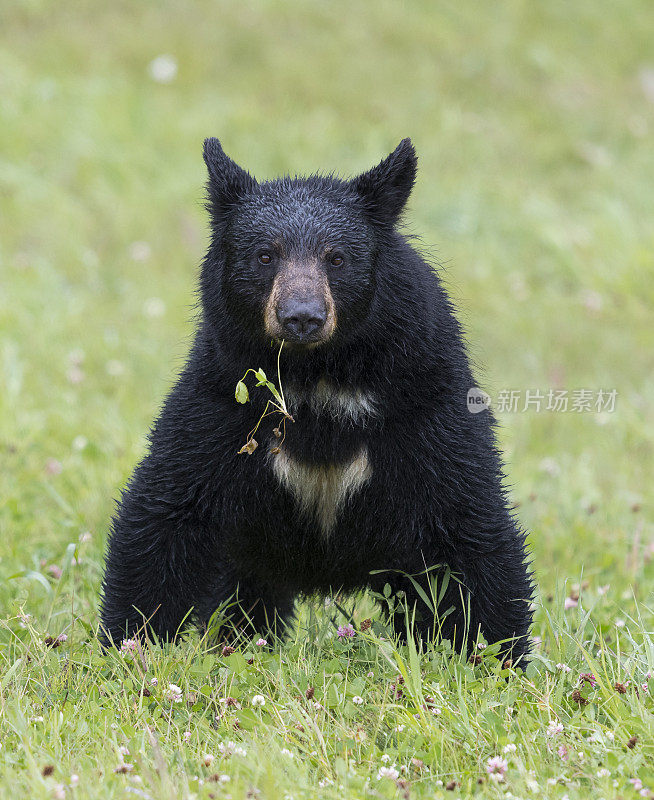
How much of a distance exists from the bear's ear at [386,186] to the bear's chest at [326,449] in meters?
0.61

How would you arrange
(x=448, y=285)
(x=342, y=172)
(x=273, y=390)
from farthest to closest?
(x=342, y=172)
(x=448, y=285)
(x=273, y=390)

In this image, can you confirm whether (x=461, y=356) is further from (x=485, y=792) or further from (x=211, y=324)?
(x=485, y=792)

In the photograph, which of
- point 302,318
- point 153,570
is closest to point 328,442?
point 302,318

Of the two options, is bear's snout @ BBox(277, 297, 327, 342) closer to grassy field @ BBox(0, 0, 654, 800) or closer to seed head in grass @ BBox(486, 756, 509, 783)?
grassy field @ BBox(0, 0, 654, 800)

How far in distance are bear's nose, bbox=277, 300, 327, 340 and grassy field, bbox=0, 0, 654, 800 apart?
67 centimetres

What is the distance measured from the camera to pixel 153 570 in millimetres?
3598

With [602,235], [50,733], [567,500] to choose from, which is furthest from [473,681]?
[602,235]

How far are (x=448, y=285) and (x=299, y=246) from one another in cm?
381

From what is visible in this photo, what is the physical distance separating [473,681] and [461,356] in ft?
3.45

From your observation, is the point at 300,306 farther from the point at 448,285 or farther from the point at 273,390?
the point at 448,285

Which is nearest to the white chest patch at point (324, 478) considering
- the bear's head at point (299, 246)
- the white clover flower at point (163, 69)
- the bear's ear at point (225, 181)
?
the bear's head at point (299, 246)

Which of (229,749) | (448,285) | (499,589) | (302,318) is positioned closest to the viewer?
(229,749)

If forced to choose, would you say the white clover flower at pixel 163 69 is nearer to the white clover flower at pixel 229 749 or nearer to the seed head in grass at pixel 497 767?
the white clover flower at pixel 229 749

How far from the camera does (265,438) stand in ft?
11.4
